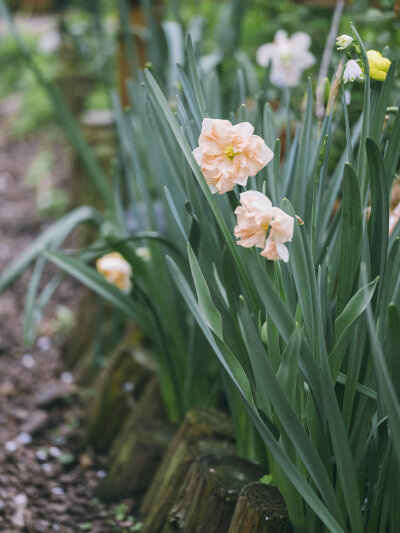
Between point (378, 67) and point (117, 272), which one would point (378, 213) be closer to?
point (378, 67)

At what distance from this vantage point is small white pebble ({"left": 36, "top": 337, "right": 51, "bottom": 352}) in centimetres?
220

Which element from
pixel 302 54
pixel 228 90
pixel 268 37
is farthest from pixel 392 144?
pixel 268 37

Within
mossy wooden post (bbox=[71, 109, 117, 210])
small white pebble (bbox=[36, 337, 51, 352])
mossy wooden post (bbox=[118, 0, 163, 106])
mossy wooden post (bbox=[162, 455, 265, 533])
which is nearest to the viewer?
mossy wooden post (bbox=[162, 455, 265, 533])

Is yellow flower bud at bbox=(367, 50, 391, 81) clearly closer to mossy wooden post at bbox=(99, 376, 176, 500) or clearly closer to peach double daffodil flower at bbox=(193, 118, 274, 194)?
peach double daffodil flower at bbox=(193, 118, 274, 194)

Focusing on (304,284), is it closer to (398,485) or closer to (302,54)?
(398,485)

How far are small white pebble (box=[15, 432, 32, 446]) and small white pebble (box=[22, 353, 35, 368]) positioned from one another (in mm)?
458

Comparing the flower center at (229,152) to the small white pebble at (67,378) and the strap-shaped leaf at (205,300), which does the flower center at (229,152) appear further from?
the small white pebble at (67,378)

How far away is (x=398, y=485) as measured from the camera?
0.81 meters

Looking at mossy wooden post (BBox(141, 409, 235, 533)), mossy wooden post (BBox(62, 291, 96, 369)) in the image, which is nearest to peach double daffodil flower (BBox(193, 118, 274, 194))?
mossy wooden post (BBox(141, 409, 235, 533))

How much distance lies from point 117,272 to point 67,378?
762mm

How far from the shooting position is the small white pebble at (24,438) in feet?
5.18

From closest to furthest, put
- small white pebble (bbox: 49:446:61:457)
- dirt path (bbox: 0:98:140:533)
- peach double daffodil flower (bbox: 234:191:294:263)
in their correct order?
peach double daffodil flower (bbox: 234:191:294:263)
dirt path (bbox: 0:98:140:533)
small white pebble (bbox: 49:446:61:457)

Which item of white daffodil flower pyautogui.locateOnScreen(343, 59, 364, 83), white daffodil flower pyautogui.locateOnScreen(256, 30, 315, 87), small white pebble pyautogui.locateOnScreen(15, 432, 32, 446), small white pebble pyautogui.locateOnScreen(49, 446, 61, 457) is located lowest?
small white pebble pyautogui.locateOnScreen(49, 446, 61, 457)

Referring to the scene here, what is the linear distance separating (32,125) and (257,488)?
12.1 feet
